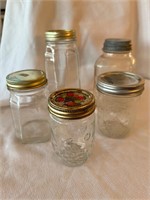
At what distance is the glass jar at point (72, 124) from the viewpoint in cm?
31

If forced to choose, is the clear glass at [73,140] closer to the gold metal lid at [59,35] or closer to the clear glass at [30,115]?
the clear glass at [30,115]

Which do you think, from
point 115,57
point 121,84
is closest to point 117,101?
point 121,84

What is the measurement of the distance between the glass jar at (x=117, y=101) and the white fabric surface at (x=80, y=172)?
1.0 inches

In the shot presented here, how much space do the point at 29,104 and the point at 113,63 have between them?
8.9 inches

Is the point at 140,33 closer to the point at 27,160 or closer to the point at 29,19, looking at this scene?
the point at 29,19

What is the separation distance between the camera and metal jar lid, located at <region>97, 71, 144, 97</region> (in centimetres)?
37

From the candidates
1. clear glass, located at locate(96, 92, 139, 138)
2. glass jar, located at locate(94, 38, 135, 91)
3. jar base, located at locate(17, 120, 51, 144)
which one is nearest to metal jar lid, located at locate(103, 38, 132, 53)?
glass jar, located at locate(94, 38, 135, 91)

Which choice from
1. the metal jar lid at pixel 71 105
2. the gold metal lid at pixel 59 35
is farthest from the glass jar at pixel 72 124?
the gold metal lid at pixel 59 35

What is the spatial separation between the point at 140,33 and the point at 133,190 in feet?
1.31

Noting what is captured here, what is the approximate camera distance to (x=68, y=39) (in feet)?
1.45

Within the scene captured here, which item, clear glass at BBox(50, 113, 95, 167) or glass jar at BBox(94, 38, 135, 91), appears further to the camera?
glass jar at BBox(94, 38, 135, 91)

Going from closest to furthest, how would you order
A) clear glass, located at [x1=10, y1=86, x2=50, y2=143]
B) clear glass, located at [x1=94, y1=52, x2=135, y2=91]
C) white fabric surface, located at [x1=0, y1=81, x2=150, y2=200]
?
white fabric surface, located at [x1=0, y1=81, x2=150, y2=200] < clear glass, located at [x1=10, y1=86, x2=50, y2=143] < clear glass, located at [x1=94, y1=52, x2=135, y2=91]

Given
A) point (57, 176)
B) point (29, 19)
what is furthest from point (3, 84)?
point (57, 176)

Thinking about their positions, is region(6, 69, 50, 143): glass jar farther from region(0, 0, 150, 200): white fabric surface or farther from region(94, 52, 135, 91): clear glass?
region(94, 52, 135, 91): clear glass
